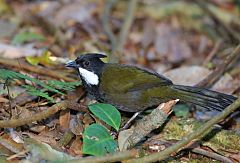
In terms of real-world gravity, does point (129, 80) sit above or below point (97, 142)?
above

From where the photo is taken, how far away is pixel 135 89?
4406 millimetres

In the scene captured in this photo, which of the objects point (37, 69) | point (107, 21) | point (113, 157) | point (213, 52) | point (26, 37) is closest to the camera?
point (113, 157)

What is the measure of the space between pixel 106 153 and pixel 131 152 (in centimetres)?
39

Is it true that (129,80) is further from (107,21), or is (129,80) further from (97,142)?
(107,21)

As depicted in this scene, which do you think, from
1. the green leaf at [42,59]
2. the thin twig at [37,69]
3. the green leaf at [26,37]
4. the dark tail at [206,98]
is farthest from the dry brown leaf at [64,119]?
the green leaf at [26,37]

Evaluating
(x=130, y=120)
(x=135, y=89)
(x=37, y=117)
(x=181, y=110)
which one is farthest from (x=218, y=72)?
(x=37, y=117)

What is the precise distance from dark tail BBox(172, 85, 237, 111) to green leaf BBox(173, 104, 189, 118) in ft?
1.01

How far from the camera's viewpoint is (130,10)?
7.16 metres

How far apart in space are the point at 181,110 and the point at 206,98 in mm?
446

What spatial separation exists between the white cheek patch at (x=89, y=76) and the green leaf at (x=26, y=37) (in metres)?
2.01

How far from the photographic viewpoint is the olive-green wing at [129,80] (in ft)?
14.4

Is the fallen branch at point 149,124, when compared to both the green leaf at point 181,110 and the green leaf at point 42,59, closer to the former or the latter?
the green leaf at point 181,110

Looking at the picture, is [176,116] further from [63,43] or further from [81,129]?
[63,43]

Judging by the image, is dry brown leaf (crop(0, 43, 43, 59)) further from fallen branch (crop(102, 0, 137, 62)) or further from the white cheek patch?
the white cheek patch
